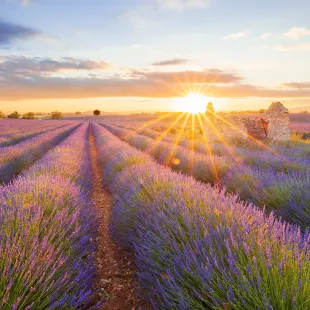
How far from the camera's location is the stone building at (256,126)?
14094 millimetres

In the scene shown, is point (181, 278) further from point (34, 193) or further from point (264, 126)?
point (264, 126)

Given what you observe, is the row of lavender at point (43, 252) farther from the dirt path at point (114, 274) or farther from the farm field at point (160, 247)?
the dirt path at point (114, 274)

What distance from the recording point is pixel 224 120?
14.9 metres

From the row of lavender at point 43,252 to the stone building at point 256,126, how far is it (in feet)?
39.6

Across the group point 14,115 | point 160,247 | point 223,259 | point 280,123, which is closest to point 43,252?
point 160,247

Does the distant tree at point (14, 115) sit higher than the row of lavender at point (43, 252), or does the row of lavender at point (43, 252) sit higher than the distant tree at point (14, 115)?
the distant tree at point (14, 115)

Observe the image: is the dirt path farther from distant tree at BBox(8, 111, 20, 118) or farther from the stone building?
distant tree at BBox(8, 111, 20, 118)

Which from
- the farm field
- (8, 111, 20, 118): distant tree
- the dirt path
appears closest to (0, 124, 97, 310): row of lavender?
the farm field

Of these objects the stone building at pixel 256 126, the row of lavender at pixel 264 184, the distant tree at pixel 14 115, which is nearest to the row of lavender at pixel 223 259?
the row of lavender at pixel 264 184

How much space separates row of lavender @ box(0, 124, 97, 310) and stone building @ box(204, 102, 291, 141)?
12.1 m

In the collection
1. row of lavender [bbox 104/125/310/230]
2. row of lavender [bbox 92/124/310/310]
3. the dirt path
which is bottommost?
the dirt path

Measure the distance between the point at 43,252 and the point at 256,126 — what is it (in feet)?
51.7

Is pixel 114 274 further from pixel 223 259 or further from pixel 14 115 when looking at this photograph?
pixel 14 115

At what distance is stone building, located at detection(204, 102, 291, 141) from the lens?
1409 cm
